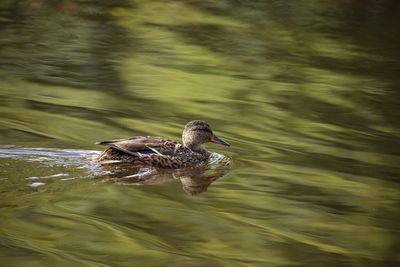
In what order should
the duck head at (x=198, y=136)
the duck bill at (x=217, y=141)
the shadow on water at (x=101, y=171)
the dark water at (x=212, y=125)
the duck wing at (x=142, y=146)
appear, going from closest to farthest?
1. the dark water at (x=212, y=125)
2. the shadow on water at (x=101, y=171)
3. the duck wing at (x=142, y=146)
4. the duck head at (x=198, y=136)
5. the duck bill at (x=217, y=141)

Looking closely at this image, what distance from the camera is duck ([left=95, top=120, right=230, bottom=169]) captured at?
369 inches

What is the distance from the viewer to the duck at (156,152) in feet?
30.8

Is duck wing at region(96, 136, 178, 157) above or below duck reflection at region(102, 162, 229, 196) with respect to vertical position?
above

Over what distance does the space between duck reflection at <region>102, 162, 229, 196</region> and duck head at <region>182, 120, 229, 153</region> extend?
0.33 metres

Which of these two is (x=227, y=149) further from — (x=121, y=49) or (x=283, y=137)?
(x=121, y=49)

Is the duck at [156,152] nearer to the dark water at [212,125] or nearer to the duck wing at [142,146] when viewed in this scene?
the duck wing at [142,146]

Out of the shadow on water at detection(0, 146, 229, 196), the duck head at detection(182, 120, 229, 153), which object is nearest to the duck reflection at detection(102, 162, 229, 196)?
the shadow on water at detection(0, 146, 229, 196)

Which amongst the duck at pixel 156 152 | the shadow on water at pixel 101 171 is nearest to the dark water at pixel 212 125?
the shadow on water at pixel 101 171

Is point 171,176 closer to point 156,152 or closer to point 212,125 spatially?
point 156,152

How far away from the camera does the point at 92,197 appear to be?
832 centimetres

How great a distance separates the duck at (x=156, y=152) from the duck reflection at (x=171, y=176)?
7cm

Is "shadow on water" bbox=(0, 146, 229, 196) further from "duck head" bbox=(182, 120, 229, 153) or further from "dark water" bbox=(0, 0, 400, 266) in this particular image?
"duck head" bbox=(182, 120, 229, 153)

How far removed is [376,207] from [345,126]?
3.10 metres

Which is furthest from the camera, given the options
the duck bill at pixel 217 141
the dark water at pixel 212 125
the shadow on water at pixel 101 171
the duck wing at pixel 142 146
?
the duck bill at pixel 217 141
